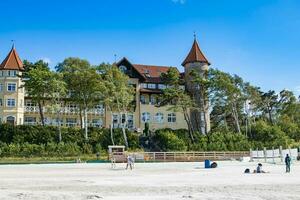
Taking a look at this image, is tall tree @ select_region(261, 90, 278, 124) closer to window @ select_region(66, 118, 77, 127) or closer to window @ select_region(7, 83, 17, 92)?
window @ select_region(66, 118, 77, 127)

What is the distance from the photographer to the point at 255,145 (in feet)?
217

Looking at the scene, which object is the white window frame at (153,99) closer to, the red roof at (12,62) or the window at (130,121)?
the window at (130,121)

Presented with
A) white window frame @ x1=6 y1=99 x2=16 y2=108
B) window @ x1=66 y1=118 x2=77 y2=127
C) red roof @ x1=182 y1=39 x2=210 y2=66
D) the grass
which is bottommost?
the grass

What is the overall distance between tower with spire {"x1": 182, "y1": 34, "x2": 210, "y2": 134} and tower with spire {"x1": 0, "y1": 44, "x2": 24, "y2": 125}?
28.1 m

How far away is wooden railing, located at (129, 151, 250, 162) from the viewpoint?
53.7m

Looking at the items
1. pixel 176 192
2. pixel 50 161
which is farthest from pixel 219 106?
pixel 176 192

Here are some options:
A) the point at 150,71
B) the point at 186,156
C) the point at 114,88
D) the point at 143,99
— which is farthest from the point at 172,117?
the point at 186,156

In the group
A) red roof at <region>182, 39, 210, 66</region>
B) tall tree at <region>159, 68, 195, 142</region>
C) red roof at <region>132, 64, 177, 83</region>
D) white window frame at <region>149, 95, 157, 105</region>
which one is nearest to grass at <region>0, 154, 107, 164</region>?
tall tree at <region>159, 68, 195, 142</region>

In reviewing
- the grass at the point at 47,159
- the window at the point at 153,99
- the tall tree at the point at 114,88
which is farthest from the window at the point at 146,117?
the grass at the point at 47,159

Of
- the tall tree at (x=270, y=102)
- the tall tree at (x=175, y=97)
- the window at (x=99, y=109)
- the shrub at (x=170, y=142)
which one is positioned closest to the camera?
the shrub at (x=170, y=142)

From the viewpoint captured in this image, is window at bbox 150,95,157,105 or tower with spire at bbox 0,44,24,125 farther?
window at bbox 150,95,157,105

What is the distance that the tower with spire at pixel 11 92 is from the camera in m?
65.2

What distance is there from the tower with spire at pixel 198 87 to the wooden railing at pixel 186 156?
9.69 meters

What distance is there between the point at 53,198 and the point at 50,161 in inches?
1450
